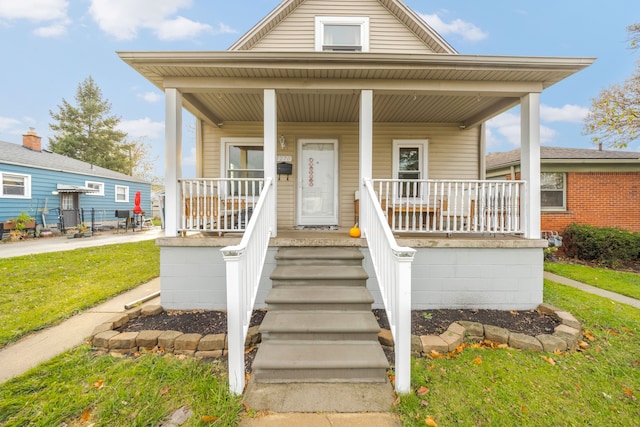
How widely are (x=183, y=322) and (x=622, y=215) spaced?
41.2ft

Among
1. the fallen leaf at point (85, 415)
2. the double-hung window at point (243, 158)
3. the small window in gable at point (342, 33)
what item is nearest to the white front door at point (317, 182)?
the double-hung window at point (243, 158)

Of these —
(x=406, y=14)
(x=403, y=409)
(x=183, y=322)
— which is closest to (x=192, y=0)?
(x=406, y=14)

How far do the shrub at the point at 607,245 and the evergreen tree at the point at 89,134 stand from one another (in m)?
31.2

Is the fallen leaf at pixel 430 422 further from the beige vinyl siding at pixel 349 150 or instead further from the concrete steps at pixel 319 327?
the beige vinyl siding at pixel 349 150

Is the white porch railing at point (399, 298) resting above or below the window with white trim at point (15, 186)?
below

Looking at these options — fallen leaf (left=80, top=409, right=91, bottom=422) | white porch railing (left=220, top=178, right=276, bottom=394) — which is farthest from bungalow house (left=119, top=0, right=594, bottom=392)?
fallen leaf (left=80, top=409, right=91, bottom=422)

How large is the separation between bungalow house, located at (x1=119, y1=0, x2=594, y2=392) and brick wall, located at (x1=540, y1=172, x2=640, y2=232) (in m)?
4.76

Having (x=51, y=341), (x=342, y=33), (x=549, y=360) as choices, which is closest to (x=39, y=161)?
(x=51, y=341)

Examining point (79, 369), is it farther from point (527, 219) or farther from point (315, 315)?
point (527, 219)

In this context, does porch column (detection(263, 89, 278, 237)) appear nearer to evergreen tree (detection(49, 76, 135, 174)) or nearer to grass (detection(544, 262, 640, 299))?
grass (detection(544, 262, 640, 299))

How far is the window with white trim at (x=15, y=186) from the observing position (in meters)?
10.9

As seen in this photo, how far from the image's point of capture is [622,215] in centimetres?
881

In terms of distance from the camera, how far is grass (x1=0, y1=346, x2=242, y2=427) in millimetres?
2062

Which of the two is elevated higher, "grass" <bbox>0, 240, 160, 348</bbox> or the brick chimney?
the brick chimney
